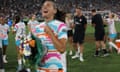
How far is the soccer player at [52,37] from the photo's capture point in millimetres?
4798

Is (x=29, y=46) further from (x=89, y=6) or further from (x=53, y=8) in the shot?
(x=89, y=6)

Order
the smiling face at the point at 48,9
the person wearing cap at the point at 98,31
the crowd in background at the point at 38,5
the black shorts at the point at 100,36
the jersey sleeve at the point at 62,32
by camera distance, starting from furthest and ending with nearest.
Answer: the crowd in background at the point at 38,5 < the black shorts at the point at 100,36 < the person wearing cap at the point at 98,31 < the jersey sleeve at the point at 62,32 < the smiling face at the point at 48,9

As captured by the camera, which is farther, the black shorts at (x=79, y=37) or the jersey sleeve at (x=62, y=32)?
the black shorts at (x=79, y=37)

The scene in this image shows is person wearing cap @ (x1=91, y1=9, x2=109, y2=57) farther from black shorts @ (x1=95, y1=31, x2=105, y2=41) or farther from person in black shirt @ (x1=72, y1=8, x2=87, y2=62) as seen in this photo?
person in black shirt @ (x1=72, y1=8, x2=87, y2=62)

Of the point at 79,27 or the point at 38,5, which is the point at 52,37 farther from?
the point at 38,5

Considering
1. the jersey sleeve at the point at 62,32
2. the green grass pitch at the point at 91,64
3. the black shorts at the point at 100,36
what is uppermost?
the jersey sleeve at the point at 62,32

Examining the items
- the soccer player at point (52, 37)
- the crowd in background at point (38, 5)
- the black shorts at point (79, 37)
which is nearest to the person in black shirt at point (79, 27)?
the black shorts at point (79, 37)

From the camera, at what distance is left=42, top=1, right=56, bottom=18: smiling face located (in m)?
4.79

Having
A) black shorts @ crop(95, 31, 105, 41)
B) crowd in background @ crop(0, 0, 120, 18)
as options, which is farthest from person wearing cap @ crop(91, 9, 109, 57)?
crowd in background @ crop(0, 0, 120, 18)

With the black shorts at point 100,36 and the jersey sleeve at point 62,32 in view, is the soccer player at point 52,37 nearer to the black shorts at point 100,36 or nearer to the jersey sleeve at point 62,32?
the jersey sleeve at point 62,32

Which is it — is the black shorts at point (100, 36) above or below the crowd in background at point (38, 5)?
below

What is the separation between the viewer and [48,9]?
15.8 feet

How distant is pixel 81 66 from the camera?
13.4 metres

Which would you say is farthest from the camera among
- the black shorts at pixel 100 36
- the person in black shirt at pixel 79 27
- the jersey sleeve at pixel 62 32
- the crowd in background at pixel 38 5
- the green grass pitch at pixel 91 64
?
the crowd in background at pixel 38 5
